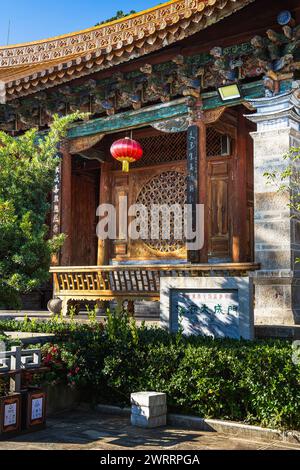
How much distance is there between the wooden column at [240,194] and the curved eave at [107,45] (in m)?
2.69

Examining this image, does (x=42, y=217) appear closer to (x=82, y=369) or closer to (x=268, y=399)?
(x=82, y=369)

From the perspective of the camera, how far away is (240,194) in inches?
449

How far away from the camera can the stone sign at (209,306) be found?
6.10 meters

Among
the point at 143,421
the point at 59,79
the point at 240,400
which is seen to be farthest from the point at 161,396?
the point at 59,79

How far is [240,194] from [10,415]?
7370 millimetres

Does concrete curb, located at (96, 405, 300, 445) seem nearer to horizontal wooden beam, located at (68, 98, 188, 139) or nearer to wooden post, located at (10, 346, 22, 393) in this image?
wooden post, located at (10, 346, 22, 393)

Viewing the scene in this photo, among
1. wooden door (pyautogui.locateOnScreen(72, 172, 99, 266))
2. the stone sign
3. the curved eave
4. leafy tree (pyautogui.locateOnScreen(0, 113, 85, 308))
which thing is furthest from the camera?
wooden door (pyautogui.locateOnScreen(72, 172, 99, 266))

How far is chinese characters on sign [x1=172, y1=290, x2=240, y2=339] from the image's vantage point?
244 inches

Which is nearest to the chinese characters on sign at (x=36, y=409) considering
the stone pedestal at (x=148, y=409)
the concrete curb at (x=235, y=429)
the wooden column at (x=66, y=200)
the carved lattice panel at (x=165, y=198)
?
the stone pedestal at (x=148, y=409)

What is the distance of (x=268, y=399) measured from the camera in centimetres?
512

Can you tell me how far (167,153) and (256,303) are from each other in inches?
213

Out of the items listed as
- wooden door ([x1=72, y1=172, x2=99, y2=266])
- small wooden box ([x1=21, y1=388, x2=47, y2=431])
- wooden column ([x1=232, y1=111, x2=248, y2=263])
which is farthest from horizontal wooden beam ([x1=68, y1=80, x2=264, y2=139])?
small wooden box ([x1=21, y1=388, x2=47, y2=431])

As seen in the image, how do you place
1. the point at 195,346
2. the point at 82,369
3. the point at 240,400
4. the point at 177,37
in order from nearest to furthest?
the point at 240,400 → the point at 195,346 → the point at 82,369 → the point at 177,37

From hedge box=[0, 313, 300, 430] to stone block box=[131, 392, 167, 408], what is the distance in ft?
0.38
